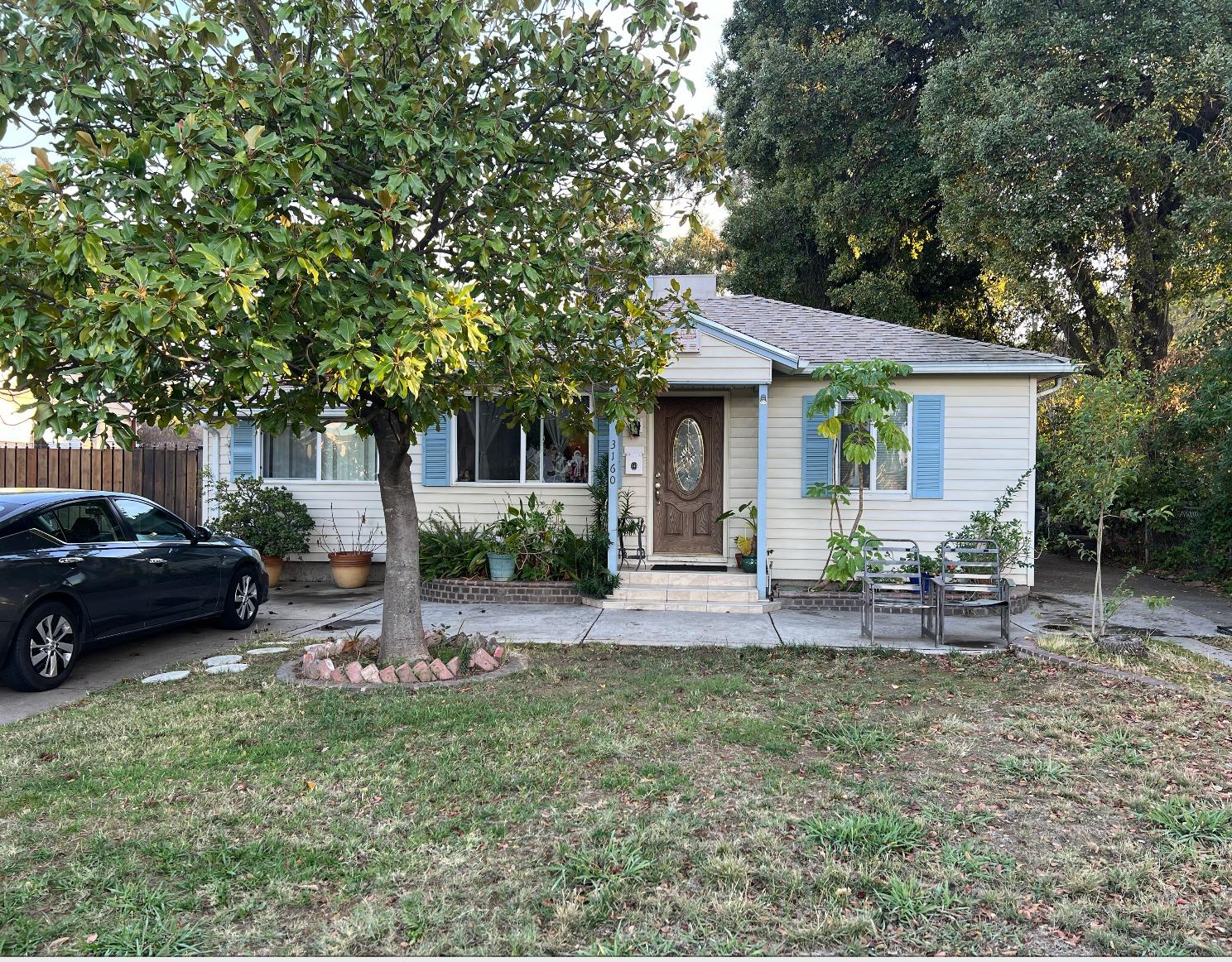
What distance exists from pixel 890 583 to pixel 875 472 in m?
1.92

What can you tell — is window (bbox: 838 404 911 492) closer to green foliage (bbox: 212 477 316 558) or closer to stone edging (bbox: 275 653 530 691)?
stone edging (bbox: 275 653 530 691)

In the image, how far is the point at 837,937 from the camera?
272 centimetres

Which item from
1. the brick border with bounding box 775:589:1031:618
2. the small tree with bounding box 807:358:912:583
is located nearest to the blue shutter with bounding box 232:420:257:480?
the brick border with bounding box 775:589:1031:618

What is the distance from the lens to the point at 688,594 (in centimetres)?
949

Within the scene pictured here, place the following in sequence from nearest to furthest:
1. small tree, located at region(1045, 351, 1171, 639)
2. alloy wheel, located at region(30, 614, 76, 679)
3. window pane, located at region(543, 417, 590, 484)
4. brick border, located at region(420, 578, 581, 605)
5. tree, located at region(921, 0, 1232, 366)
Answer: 1. alloy wheel, located at region(30, 614, 76, 679)
2. small tree, located at region(1045, 351, 1171, 639)
3. brick border, located at region(420, 578, 581, 605)
4. window pane, located at region(543, 417, 590, 484)
5. tree, located at region(921, 0, 1232, 366)

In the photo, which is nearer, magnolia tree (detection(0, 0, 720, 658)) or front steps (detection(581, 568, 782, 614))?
magnolia tree (detection(0, 0, 720, 658))

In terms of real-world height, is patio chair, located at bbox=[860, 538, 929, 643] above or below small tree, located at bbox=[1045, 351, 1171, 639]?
below

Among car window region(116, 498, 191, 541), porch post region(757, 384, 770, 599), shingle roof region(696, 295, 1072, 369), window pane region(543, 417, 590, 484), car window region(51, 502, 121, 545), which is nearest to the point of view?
car window region(51, 502, 121, 545)

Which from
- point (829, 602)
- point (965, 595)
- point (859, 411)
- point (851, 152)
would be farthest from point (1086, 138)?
point (829, 602)

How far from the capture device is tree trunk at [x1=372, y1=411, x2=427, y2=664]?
6305 mm

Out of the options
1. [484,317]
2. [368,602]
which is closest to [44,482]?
[368,602]

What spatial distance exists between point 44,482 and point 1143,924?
49.0 feet

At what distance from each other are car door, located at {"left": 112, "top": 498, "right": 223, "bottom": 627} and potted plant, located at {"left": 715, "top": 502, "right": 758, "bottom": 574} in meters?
6.14

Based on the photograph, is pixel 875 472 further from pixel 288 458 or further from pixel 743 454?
pixel 288 458
